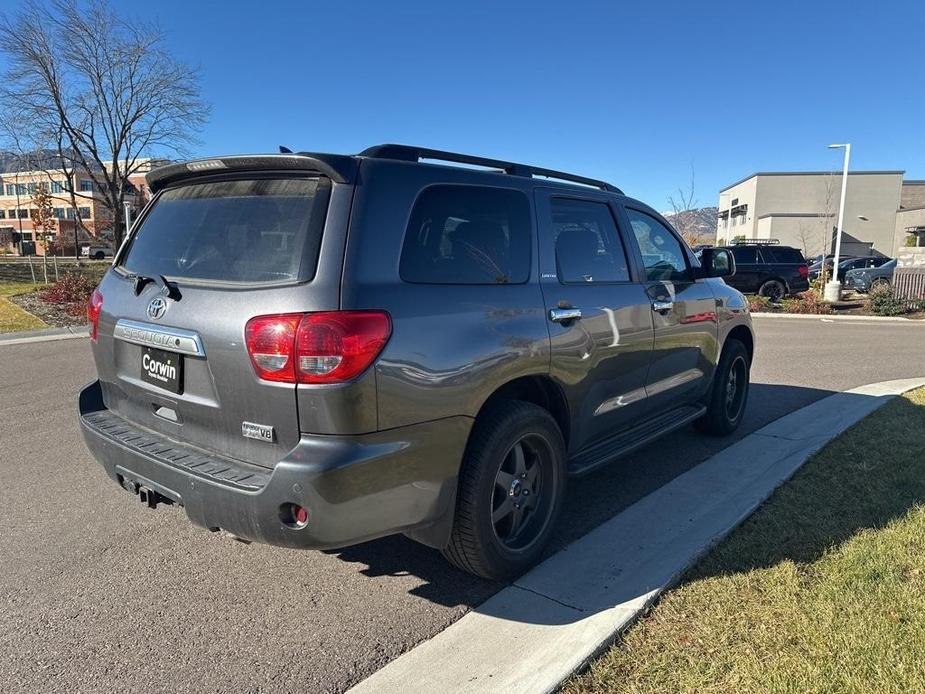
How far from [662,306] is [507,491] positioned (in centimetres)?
187

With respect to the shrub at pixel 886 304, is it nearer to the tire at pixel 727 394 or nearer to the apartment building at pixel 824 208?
the tire at pixel 727 394

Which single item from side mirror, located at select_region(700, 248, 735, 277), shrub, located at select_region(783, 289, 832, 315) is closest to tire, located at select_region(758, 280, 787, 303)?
shrub, located at select_region(783, 289, 832, 315)

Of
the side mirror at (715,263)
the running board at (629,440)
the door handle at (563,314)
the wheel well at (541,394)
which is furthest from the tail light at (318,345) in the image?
the side mirror at (715,263)

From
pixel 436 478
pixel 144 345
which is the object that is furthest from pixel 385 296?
pixel 144 345

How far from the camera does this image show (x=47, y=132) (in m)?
27.0

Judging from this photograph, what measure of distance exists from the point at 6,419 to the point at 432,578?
4844mm

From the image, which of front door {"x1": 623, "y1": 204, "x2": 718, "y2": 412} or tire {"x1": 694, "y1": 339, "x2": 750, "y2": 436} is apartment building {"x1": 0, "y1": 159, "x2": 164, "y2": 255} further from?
front door {"x1": 623, "y1": 204, "x2": 718, "y2": 412}

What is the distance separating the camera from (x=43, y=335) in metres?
11.6

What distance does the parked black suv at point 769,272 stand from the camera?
68.9 feet

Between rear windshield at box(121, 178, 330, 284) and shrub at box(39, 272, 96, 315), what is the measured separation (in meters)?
12.8

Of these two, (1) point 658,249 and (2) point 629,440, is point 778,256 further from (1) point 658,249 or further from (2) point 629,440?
(2) point 629,440

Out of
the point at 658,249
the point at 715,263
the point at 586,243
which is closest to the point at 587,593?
the point at 586,243

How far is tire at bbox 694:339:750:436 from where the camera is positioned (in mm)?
5387

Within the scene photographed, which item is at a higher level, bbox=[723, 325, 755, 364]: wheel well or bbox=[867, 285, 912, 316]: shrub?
bbox=[723, 325, 755, 364]: wheel well
